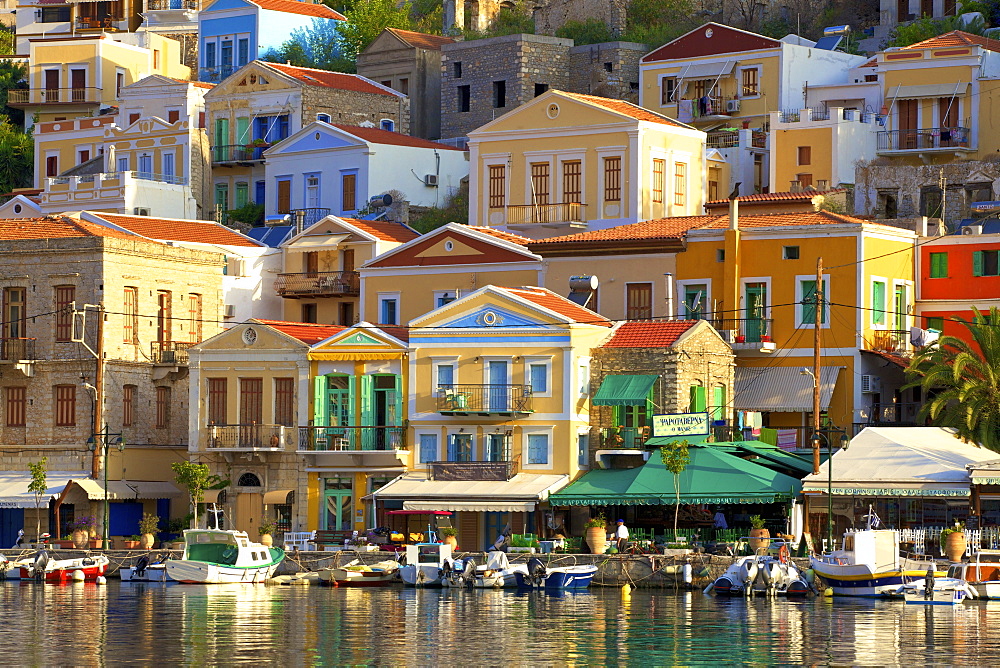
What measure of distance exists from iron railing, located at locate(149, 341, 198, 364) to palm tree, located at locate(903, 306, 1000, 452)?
2493cm

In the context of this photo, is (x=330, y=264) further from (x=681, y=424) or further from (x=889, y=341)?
(x=889, y=341)

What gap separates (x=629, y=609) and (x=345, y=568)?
1105 centimetres

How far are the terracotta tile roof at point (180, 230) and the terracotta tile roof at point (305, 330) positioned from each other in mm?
9548

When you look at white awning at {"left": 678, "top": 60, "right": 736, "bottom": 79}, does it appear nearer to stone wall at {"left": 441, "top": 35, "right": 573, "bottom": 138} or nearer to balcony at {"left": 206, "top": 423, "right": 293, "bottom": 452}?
stone wall at {"left": 441, "top": 35, "right": 573, "bottom": 138}

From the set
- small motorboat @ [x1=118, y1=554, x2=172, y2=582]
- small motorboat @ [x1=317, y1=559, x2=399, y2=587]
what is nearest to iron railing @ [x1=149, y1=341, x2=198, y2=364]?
small motorboat @ [x1=118, y1=554, x2=172, y2=582]

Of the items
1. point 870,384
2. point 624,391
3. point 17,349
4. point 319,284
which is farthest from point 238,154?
point 870,384

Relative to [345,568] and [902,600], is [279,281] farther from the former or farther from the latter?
[902,600]

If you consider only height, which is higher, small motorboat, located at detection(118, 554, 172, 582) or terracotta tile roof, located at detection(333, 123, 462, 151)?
terracotta tile roof, located at detection(333, 123, 462, 151)

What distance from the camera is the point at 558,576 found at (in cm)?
5406

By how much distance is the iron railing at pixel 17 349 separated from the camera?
67.9 meters

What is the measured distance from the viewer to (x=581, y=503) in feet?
192

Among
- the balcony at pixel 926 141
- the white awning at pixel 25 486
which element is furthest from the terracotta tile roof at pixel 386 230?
the balcony at pixel 926 141

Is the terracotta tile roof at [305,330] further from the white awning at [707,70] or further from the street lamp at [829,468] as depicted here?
the white awning at [707,70]

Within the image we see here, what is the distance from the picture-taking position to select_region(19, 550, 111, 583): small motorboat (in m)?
59.2
